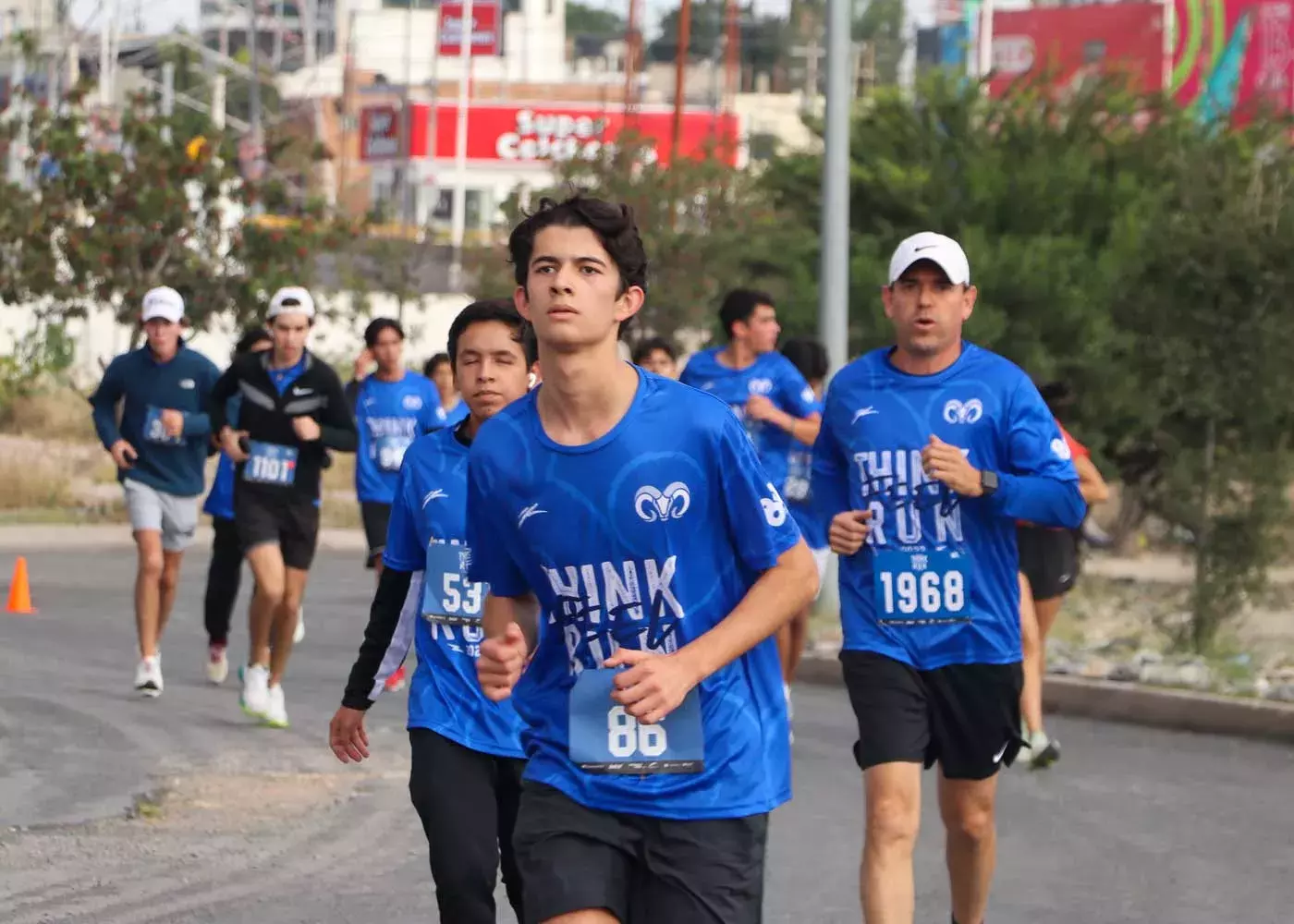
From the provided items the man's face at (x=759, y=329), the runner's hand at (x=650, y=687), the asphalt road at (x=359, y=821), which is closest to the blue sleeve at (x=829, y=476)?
the asphalt road at (x=359, y=821)

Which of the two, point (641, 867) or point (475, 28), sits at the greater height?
point (475, 28)

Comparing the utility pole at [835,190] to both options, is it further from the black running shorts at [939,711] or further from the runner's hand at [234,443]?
the black running shorts at [939,711]

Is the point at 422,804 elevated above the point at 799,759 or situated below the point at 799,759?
above

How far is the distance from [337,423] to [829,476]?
5636 mm

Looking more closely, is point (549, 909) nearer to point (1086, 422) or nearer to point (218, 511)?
point (218, 511)

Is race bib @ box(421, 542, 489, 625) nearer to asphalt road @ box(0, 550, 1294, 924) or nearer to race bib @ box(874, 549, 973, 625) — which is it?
race bib @ box(874, 549, 973, 625)

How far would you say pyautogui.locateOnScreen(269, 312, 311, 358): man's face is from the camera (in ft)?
40.2

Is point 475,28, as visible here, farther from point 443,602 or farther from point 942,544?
point 443,602

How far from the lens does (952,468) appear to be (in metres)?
6.65

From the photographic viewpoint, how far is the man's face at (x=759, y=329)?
13391 millimetres

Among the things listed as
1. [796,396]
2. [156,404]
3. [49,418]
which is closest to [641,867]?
[796,396]

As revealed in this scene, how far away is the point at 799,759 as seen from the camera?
11742 mm

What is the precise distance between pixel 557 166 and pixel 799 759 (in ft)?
92.8

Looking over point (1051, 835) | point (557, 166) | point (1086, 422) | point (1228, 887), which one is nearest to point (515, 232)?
point (1228, 887)
